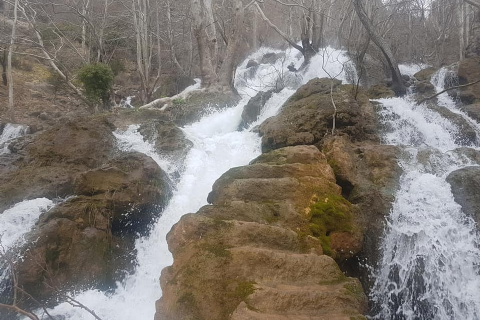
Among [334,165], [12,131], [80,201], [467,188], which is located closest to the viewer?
[467,188]

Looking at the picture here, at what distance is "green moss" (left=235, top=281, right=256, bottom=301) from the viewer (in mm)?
3823

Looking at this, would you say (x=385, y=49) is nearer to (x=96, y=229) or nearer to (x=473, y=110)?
(x=473, y=110)

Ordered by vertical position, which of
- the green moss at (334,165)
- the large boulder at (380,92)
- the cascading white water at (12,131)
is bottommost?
the cascading white water at (12,131)

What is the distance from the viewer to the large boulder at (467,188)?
5.65 m

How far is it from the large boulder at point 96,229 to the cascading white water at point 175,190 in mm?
244

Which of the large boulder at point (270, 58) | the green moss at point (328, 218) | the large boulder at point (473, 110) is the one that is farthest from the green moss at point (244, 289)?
the large boulder at point (270, 58)

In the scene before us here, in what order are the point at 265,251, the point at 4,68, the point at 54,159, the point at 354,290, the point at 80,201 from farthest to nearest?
the point at 4,68, the point at 54,159, the point at 80,201, the point at 265,251, the point at 354,290

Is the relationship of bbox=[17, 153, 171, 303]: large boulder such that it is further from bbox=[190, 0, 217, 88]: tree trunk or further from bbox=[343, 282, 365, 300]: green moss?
bbox=[190, 0, 217, 88]: tree trunk

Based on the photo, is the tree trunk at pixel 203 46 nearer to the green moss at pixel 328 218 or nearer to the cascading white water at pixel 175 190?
the cascading white water at pixel 175 190

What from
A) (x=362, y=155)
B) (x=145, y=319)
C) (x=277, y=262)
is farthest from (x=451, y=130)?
(x=145, y=319)

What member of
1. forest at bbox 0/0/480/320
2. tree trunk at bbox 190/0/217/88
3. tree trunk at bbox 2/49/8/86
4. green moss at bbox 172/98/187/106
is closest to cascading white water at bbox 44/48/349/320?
forest at bbox 0/0/480/320

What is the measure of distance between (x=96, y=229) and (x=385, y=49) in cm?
906

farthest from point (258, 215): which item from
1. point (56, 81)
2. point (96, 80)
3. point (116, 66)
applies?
point (116, 66)

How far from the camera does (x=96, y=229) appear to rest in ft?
20.6
